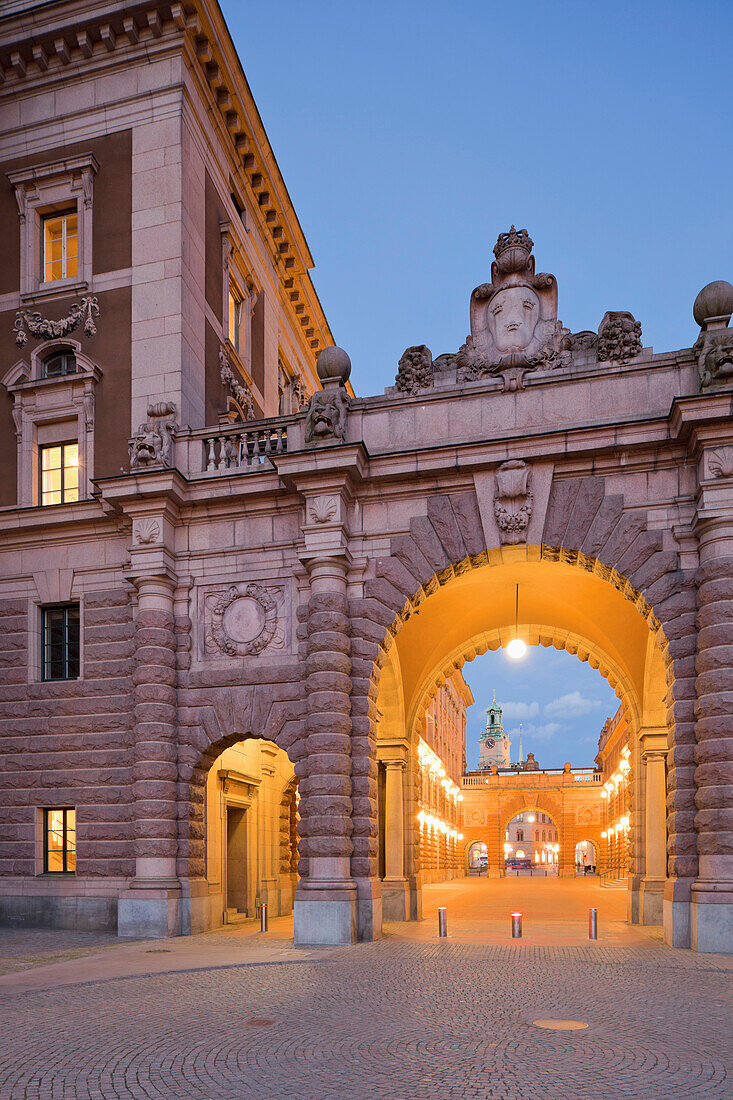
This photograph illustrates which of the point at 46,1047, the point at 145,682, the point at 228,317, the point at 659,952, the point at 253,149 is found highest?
the point at 253,149

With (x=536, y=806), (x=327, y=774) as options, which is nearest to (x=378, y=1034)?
(x=327, y=774)

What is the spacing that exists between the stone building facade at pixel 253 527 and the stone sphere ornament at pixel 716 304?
0.13 feet

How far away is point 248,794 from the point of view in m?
23.9

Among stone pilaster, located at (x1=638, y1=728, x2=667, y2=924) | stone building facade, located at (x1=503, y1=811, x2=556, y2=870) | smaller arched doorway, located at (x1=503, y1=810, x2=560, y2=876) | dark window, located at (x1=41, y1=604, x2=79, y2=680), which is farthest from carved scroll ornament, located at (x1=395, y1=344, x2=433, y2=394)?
stone building facade, located at (x1=503, y1=811, x2=556, y2=870)

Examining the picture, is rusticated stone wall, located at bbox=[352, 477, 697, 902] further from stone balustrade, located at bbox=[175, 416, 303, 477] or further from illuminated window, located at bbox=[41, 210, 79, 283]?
illuminated window, located at bbox=[41, 210, 79, 283]

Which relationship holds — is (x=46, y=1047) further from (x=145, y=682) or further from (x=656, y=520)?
(x=656, y=520)

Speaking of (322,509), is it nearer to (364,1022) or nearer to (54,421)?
(54,421)

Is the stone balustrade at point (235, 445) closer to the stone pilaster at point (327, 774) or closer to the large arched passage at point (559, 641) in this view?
the stone pilaster at point (327, 774)

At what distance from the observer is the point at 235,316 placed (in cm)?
2762

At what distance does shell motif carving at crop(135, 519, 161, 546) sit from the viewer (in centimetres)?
1991

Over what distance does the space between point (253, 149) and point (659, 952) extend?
2285 centimetres

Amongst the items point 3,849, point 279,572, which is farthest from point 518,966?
point 3,849

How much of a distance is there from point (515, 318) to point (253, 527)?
679cm

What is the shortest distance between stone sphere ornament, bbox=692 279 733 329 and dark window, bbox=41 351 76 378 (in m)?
14.2
